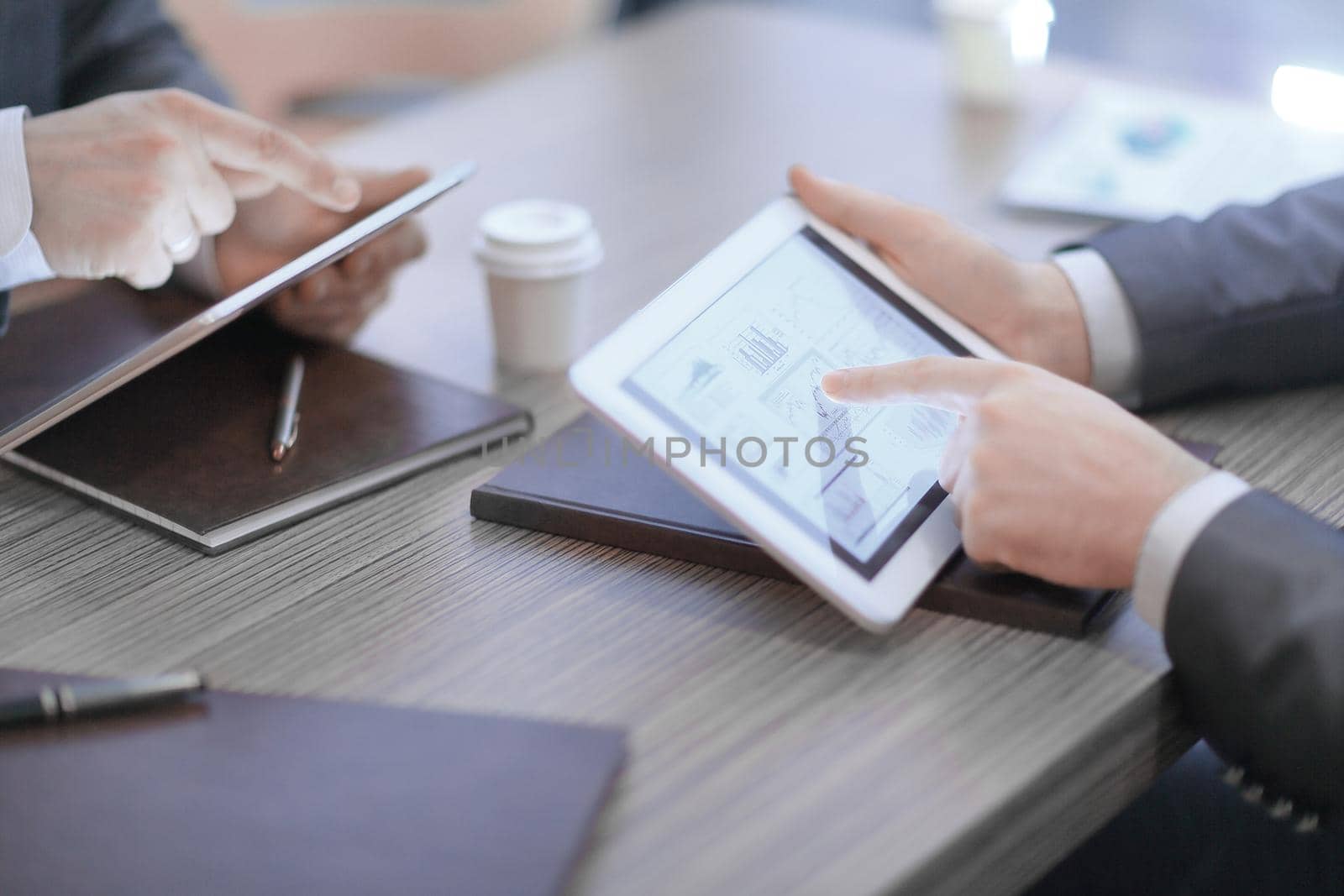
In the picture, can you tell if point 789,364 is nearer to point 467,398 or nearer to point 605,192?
point 467,398

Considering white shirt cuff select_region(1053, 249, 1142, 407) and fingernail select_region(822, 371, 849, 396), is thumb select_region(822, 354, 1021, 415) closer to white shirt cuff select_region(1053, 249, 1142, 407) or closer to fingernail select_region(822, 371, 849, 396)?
fingernail select_region(822, 371, 849, 396)

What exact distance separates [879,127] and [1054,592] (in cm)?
89

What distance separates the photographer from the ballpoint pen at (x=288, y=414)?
2.83 ft

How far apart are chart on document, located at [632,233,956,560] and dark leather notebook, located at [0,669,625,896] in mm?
181

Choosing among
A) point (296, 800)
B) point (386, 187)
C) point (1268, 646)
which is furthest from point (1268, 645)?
point (386, 187)

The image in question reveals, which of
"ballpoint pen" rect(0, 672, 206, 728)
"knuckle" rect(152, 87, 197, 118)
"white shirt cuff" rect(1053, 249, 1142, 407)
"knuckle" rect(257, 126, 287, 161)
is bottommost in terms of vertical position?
"ballpoint pen" rect(0, 672, 206, 728)

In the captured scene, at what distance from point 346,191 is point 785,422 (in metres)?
0.41

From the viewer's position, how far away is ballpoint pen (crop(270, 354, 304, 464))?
0.86m

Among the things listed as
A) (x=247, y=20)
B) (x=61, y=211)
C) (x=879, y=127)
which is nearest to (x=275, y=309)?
(x=61, y=211)

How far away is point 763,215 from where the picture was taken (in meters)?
0.85

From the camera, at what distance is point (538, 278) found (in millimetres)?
986

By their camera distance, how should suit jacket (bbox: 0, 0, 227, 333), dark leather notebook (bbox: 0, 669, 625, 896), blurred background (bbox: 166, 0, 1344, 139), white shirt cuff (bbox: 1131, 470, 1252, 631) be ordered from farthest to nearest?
blurred background (bbox: 166, 0, 1344, 139), suit jacket (bbox: 0, 0, 227, 333), white shirt cuff (bbox: 1131, 470, 1252, 631), dark leather notebook (bbox: 0, 669, 625, 896)

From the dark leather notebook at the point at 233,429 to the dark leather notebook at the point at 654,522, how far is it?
3.1 inches

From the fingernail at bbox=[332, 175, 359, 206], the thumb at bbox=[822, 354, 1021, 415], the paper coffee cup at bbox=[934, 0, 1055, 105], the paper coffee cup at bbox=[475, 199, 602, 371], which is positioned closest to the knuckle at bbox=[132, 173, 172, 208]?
the fingernail at bbox=[332, 175, 359, 206]
